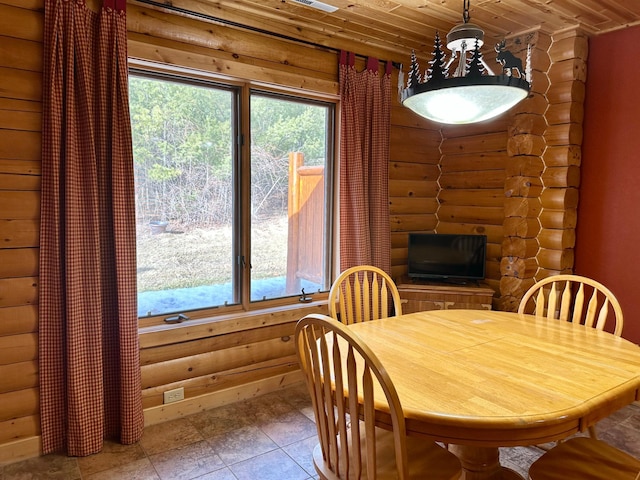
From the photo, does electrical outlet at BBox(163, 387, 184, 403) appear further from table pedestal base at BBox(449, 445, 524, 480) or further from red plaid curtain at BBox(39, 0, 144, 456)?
table pedestal base at BBox(449, 445, 524, 480)

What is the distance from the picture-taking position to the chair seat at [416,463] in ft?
4.95

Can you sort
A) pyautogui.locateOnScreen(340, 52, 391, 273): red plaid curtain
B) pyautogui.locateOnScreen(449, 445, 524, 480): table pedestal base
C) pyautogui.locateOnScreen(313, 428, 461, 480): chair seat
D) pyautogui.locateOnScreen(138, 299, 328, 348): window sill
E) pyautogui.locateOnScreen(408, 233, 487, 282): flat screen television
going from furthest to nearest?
pyautogui.locateOnScreen(408, 233, 487, 282): flat screen television < pyautogui.locateOnScreen(340, 52, 391, 273): red plaid curtain < pyautogui.locateOnScreen(138, 299, 328, 348): window sill < pyautogui.locateOnScreen(449, 445, 524, 480): table pedestal base < pyautogui.locateOnScreen(313, 428, 461, 480): chair seat

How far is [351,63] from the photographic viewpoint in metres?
3.32

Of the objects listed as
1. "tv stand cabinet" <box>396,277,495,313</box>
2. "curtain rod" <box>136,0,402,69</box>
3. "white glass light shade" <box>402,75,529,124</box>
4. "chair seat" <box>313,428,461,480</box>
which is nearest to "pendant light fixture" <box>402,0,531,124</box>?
"white glass light shade" <box>402,75,529,124</box>

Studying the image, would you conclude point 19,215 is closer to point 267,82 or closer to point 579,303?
point 267,82

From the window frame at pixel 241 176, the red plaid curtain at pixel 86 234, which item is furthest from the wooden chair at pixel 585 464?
the red plaid curtain at pixel 86 234

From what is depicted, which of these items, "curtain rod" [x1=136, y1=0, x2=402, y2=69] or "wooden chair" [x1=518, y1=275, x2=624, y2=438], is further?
"curtain rod" [x1=136, y1=0, x2=402, y2=69]

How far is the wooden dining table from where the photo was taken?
1336mm

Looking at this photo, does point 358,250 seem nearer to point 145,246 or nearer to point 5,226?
point 145,246

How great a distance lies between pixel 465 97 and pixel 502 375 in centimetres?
107

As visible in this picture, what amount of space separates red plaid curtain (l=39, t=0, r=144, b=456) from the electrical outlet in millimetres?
261

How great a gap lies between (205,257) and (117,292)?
666mm

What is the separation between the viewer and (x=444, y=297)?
342 cm

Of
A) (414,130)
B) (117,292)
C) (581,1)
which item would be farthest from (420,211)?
(117,292)
